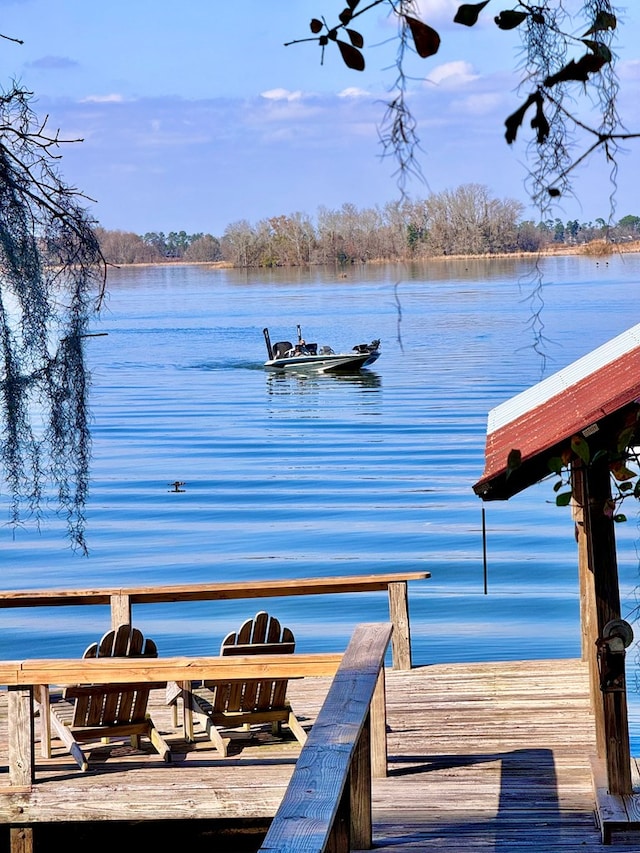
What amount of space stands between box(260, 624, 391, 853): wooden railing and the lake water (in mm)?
1016

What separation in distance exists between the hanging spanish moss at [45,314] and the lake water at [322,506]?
0.18 metres

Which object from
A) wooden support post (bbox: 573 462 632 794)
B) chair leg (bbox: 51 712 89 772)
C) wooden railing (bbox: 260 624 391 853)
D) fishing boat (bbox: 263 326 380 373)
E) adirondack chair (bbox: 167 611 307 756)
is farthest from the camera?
fishing boat (bbox: 263 326 380 373)

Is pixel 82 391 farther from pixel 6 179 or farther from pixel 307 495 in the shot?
pixel 307 495

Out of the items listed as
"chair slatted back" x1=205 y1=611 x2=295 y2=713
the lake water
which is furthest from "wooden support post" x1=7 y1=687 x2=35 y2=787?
the lake water

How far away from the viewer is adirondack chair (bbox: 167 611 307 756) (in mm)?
7176

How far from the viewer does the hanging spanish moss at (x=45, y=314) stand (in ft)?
10.3

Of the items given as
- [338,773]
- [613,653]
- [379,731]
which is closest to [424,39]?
[338,773]

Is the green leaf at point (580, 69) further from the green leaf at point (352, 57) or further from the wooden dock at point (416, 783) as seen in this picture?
the wooden dock at point (416, 783)

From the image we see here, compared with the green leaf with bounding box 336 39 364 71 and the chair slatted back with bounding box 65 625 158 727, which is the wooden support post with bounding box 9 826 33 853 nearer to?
the chair slatted back with bounding box 65 625 158 727

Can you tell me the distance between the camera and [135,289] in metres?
154

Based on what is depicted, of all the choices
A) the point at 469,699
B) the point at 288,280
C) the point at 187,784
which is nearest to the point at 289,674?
Result: the point at 187,784

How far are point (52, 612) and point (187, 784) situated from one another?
14.1 meters

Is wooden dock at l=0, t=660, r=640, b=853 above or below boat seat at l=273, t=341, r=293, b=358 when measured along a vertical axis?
above

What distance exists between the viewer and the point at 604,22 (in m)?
1.83
